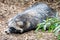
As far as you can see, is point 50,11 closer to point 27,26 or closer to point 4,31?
point 27,26

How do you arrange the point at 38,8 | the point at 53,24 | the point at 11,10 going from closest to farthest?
the point at 53,24 < the point at 38,8 < the point at 11,10

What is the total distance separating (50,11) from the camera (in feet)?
14.9

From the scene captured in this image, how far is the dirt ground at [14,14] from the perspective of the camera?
12.1 ft

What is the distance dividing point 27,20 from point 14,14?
90 centimetres

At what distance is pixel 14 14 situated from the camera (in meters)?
4.79

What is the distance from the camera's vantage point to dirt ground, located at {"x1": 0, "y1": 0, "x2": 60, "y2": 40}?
369 cm

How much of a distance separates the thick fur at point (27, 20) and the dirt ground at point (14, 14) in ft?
0.34

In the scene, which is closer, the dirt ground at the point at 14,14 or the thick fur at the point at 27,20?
the dirt ground at the point at 14,14

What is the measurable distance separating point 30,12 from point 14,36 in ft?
2.34

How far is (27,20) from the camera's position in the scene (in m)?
3.95

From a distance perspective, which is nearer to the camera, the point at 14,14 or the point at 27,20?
the point at 27,20

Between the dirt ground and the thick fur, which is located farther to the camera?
the thick fur

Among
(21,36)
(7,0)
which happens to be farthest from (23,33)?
(7,0)

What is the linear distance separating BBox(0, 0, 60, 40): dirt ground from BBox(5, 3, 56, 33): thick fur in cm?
10
